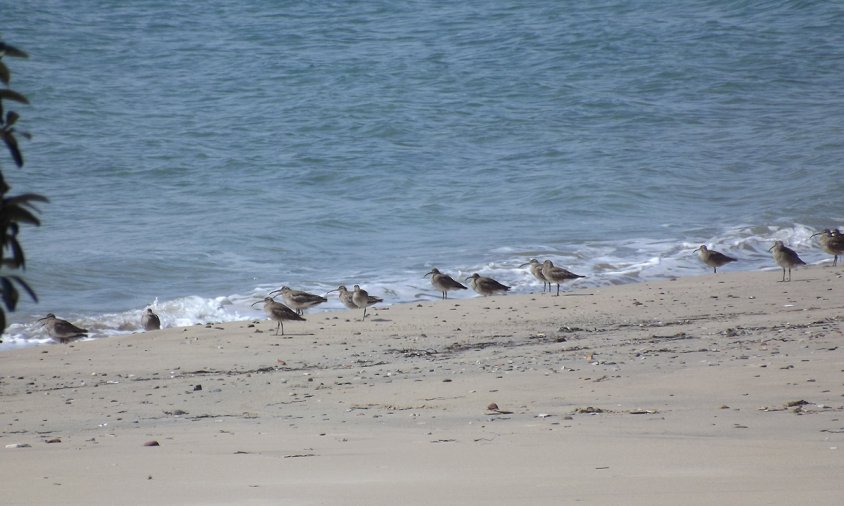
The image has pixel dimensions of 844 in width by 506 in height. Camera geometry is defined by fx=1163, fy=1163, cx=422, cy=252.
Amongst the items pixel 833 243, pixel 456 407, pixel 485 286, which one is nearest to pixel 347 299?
pixel 485 286

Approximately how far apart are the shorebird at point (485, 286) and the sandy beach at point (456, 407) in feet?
2.30

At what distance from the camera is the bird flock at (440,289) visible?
1014 cm

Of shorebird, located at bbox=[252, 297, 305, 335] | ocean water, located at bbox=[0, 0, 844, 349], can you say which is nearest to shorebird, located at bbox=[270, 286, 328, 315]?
ocean water, located at bbox=[0, 0, 844, 349]

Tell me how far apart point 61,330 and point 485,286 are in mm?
4236

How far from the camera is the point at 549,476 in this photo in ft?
15.9

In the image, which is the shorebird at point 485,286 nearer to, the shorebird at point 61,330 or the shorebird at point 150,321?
the shorebird at point 150,321

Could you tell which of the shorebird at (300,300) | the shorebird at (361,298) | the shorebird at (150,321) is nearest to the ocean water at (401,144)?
the shorebird at (150,321)

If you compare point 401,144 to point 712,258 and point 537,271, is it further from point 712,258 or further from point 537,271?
point 712,258

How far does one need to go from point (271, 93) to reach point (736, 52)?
11.1m

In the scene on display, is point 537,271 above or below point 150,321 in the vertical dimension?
above

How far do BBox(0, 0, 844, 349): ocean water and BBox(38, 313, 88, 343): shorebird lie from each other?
1.18 feet

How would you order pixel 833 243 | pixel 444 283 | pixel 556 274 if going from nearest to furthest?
1. pixel 444 283
2. pixel 556 274
3. pixel 833 243

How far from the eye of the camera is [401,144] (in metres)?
21.1

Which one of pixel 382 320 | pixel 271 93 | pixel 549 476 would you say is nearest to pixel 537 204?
pixel 382 320
